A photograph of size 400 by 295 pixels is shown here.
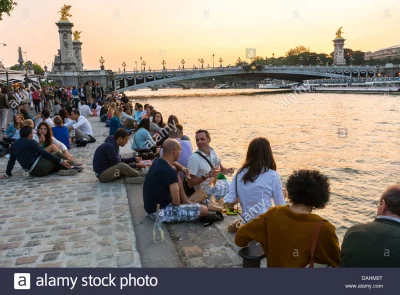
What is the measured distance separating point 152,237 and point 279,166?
7841 mm

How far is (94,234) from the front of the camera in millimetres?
4680

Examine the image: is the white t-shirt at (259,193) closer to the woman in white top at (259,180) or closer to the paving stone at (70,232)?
the woman in white top at (259,180)

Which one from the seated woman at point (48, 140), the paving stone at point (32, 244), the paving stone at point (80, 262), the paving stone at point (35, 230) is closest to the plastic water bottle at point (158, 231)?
the paving stone at point (80, 262)

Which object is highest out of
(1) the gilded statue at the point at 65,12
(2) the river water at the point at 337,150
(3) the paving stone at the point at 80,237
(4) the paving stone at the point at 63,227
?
(1) the gilded statue at the point at 65,12

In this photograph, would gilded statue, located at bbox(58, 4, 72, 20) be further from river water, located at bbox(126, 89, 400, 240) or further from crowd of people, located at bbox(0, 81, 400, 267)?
crowd of people, located at bbox(0, 81, 400, 267)

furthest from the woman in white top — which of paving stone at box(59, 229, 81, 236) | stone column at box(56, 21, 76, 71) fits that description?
stone column at box(56, 21, 76, 71)

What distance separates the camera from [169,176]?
462 cm

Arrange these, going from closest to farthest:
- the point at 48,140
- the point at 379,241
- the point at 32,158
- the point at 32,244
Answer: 1. the point at 379,241
2. the point at 32,244
3. the point at 32,158
4. the point at 48,140

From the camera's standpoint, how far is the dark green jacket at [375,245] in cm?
248

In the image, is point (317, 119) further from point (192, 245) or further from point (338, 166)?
point (192, 245)

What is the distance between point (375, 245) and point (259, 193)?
148cm

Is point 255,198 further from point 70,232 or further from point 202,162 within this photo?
point 70,232

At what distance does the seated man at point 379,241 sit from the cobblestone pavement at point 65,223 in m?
2.24
